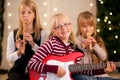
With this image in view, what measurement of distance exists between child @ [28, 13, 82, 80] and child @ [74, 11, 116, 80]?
124 mm

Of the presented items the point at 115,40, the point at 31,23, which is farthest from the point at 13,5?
the point at 31,23

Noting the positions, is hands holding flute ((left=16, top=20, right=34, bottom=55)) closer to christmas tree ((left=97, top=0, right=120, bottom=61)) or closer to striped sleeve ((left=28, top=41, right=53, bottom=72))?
striped sleeve ((left=28, top=41, right=53, bottom=72))

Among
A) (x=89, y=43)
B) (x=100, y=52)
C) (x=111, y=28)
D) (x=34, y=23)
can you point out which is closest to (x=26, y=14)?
(x=34, y=23)

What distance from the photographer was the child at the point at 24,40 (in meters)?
2.30

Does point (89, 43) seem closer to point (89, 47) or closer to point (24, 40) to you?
point (89, 47)

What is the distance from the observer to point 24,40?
7.48 ft

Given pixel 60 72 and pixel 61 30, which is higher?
pixel 61 30

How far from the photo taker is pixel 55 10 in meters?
5.39

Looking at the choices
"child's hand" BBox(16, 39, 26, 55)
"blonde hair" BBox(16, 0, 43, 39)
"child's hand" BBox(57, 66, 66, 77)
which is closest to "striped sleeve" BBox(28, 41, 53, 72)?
"child's hand" BBox(57, 66, 66, 77)

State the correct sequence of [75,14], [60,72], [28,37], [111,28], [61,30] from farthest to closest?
[75,14] < [111,28] < [28,37] < [61,30] < [60,72]

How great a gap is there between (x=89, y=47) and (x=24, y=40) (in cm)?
46

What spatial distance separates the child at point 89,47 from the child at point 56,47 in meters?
0.12

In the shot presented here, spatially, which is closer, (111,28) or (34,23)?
(34,23)

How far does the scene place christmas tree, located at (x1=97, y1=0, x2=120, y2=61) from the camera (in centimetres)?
505
